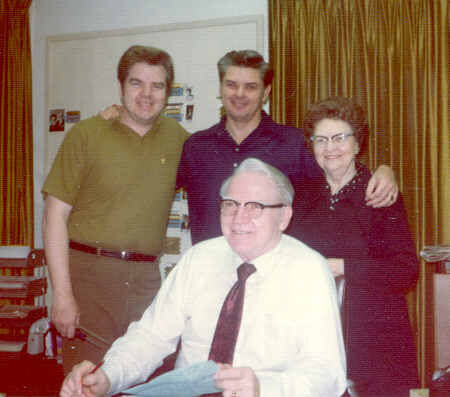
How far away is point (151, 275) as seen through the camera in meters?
2.18

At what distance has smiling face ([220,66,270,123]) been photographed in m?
2.16

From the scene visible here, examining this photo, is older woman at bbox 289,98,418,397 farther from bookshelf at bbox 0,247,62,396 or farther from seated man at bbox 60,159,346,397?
bookshelf at bbox 0,247,62,396

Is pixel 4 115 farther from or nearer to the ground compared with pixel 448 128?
farther from the ground

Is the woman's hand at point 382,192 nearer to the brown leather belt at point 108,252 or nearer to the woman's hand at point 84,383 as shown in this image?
the brown leather belt at point 108,252

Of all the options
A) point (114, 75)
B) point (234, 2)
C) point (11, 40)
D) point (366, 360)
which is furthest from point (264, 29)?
point (366, 360)

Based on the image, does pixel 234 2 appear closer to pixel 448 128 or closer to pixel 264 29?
pixel 264 29

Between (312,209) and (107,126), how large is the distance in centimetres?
112

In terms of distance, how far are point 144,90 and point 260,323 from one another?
1311 mm

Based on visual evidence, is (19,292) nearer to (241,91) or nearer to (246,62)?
(241,91)

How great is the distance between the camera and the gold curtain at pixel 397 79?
9.32 feet

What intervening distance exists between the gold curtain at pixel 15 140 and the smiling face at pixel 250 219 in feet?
8.89

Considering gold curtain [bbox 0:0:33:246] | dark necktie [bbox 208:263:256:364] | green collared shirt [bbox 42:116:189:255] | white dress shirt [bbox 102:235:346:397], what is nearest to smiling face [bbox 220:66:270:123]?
green collared shirt [bbox 42:116:189:255]

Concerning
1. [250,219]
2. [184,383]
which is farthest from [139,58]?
[184,383]

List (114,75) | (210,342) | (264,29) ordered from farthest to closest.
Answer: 1. (114,75)
2. (264,29)
3. (210,342)
